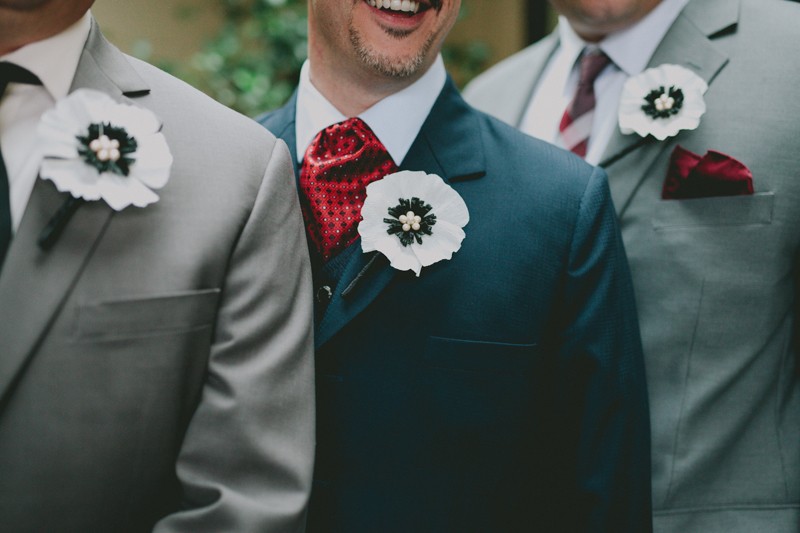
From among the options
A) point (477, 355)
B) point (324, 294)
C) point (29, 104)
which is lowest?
point (477, 355)

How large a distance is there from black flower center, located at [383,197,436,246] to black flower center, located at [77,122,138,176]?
20.2 inches

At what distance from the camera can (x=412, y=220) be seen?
1.66 meters

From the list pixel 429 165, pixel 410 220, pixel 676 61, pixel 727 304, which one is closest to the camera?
pixel 410 220

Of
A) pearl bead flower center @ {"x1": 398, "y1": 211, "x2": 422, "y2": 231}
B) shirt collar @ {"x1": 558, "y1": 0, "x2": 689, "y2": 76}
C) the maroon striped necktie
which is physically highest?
shirt collar @ {"x1": 558, "y1": 0, "x2": 689, "y2": 76}

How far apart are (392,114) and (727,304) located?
847 mm

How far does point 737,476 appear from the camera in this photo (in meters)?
1.92

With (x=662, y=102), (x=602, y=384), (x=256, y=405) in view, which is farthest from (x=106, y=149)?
(x=662, y=102)

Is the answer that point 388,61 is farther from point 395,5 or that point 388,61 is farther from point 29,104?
point 29,104

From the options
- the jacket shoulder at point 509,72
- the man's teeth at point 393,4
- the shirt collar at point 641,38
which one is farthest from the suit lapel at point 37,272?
the jacket shoulder at point 509,72

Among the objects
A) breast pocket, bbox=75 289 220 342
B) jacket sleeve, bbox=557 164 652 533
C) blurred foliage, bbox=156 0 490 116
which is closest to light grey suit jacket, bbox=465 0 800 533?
jacket sleeve, bbox=557 164 652 533

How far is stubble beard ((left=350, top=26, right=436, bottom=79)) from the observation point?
1.79 m

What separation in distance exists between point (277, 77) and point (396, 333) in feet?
9.17

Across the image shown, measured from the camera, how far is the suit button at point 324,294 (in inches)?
66.5

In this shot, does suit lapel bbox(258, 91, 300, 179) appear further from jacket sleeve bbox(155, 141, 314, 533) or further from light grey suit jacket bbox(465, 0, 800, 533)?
light grey suit jacket bbox(465, 0, 800, 533)
